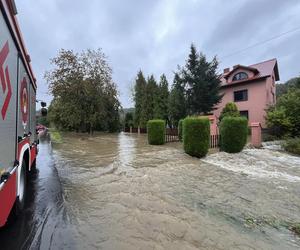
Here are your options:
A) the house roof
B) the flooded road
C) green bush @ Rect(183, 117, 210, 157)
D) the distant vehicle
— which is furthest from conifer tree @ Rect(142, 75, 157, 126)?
the flooded road

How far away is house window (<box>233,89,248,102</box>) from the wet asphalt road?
83.9 feet

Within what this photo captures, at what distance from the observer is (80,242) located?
3385mm

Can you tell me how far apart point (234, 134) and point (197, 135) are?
2.43m

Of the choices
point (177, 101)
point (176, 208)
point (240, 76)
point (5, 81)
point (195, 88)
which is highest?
point (240, 76)

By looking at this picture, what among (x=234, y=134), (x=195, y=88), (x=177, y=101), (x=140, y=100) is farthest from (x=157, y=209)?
(x=140, y=100)

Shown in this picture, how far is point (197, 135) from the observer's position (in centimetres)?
1084

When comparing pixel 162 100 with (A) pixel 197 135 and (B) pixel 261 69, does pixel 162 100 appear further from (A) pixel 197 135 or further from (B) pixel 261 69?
(A) pixel 197 135

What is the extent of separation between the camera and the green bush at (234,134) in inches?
477

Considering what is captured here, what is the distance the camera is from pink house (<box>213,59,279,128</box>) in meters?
26.0

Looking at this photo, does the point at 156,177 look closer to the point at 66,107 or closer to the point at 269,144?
the point at 269,144

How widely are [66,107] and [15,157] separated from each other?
25604 millimetres

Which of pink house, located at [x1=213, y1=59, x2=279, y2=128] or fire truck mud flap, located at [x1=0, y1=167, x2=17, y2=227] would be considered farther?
pink house, located at [x1=213, y1=59, x2=279, y2=128]

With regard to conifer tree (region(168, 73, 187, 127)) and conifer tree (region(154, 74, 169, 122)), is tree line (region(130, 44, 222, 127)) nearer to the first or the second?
conifer tree (region(168, 73, 187, 127))

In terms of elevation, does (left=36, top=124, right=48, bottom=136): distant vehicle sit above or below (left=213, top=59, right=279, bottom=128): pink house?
below
